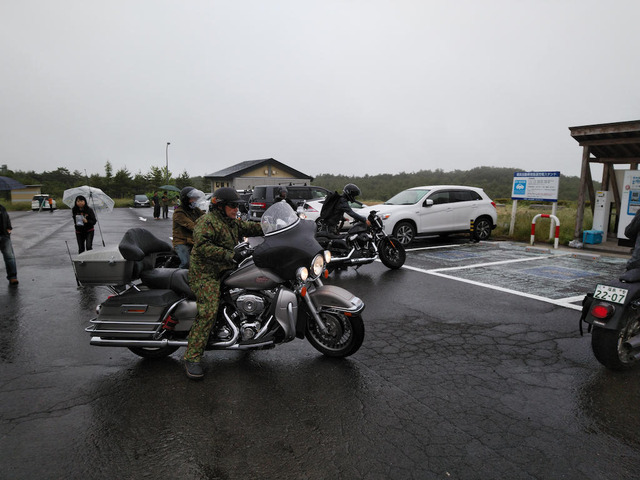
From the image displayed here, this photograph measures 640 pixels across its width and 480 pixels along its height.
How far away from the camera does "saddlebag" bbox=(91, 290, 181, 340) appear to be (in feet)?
13.4

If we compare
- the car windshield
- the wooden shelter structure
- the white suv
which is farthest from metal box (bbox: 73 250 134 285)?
the wooden shelter structure

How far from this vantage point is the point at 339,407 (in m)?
3.53

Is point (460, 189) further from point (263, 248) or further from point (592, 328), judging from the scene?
point (263, 248)

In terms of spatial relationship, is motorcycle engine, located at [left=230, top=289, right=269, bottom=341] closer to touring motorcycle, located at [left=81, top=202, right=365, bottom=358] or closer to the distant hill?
touring motorcycle, located at [left=81, top=202, right=365, bottom=358]

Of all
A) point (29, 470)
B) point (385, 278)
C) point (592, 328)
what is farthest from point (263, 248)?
point (385, 278)

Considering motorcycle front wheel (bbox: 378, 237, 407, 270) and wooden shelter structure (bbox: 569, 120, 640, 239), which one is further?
wooden shelter structure (bbox: 569, 120, 640, 239)

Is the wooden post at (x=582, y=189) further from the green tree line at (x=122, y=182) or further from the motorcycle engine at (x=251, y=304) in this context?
the green tree line at (x=122, y=182)

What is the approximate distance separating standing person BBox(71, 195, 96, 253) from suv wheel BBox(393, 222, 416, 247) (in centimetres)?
810

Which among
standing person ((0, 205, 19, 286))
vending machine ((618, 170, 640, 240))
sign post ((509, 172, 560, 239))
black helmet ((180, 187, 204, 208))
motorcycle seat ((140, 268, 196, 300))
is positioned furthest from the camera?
sign post ((509, 172, 560, 239))

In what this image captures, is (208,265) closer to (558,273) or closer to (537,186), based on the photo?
(558,273)

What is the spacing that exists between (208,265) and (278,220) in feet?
2.64

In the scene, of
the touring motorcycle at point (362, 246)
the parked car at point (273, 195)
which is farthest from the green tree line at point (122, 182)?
the touring motorcycle at point (362, 246)

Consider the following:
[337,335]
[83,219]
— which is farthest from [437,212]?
[337,335]

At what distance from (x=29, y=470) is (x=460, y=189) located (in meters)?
13.6
